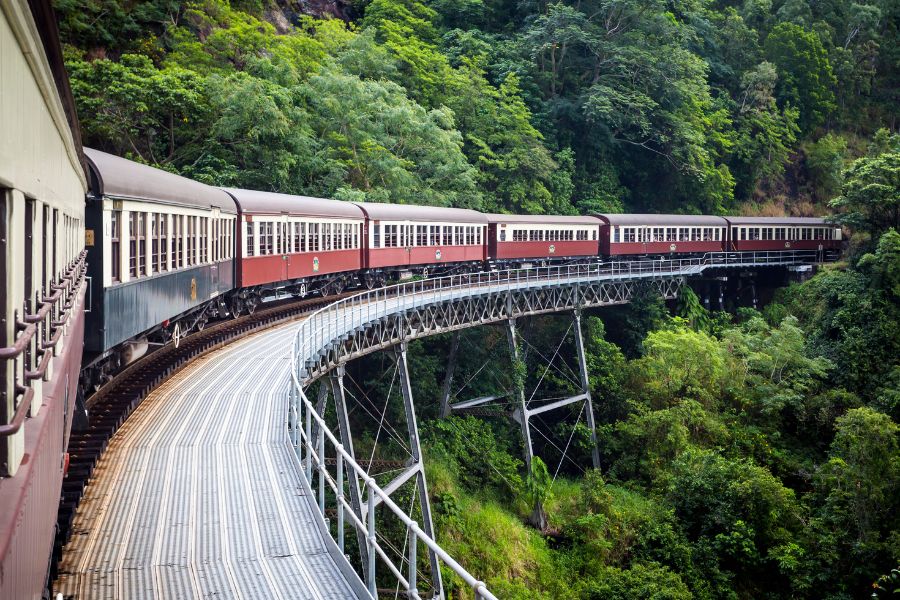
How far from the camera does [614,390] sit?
101 ft

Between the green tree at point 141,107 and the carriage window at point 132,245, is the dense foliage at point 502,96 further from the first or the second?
the carriage window at point 132,245

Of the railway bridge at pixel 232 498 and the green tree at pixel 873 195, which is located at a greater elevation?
the green tree at pixel 873 195

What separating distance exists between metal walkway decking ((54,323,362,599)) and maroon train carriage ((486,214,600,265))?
73.2ft

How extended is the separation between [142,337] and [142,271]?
1.88 metres

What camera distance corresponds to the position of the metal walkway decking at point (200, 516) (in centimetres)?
580

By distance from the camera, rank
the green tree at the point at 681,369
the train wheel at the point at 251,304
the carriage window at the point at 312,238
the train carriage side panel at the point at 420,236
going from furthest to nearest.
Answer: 1. the green tree at the point at 681,369
2. the train carriage side panel at the point at 420,236
3. the carriage window at the point at 312,238
4. the train wheel at the point at 251,304

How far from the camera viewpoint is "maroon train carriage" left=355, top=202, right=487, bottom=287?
26.5 m

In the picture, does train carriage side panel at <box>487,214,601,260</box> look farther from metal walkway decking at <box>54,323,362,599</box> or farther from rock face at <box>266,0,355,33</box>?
metal walkway decking at <box>54,323,362,599</box>

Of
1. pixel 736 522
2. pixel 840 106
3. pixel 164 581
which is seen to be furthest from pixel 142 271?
pixel 840 106

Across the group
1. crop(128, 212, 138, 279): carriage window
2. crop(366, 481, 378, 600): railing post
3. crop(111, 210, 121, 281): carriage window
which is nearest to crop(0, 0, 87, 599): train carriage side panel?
crop(366, 481, 378, 600): railing post

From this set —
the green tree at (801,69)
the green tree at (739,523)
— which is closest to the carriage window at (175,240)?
the green tree at (739,523)

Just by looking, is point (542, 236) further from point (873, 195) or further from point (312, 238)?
point (312, 238)

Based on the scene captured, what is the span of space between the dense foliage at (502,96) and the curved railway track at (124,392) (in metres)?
11.0

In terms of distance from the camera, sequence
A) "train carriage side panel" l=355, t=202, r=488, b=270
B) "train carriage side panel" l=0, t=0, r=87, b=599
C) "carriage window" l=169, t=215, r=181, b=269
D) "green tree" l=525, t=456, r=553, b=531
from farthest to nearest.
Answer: "train carriage side panel" l=355, t=202, r=488, b=270 < "green tree" l=525, t=456, r=553, b=531 < "carriage window" l=169, t=215, r=181, b=269 < "train carriage side panel" l=0, t=0, r=87, b=599
